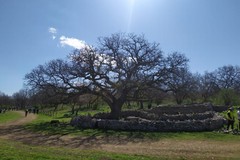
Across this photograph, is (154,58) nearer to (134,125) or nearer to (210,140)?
(134,125)

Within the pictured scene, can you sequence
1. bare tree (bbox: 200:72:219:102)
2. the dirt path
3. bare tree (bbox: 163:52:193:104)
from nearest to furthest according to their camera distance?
the dirt path → bare tree (bbox: 163:52:193:104) → bare tree (bbox: 200:72:219:102)

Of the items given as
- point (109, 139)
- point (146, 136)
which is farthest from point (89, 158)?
point (146, 136)

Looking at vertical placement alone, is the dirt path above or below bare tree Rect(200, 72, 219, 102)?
below

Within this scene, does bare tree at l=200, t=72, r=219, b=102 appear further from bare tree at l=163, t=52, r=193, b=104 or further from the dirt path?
the dirt path

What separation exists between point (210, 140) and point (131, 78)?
14733mm

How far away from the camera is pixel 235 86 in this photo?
276 feet

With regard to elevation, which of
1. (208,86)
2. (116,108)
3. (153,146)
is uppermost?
(208,86)

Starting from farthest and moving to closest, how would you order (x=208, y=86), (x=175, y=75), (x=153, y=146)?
(x=208, y=86) → (x=175, y=75) → (x=153, y=146)

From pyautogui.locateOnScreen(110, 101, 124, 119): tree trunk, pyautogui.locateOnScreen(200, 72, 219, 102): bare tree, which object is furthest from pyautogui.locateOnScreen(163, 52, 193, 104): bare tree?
pyautogui.locateOnScreen(200, 72, 219, 102): bare tree

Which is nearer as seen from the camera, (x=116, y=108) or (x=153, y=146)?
(x=153, y=146)

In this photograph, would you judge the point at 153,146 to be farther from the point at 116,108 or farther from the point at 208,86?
the point at 208,86

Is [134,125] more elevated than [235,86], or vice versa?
[235,86]

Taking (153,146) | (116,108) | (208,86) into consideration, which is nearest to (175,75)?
(116,108)

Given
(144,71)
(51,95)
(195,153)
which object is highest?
(144,71)
